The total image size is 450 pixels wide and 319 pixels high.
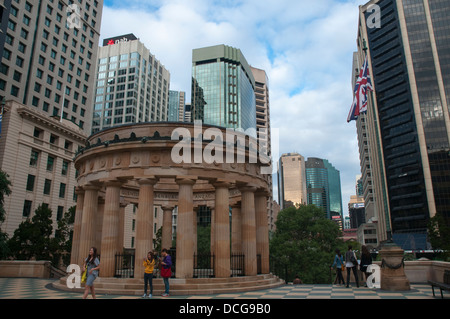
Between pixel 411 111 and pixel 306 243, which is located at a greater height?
pixel 411 111

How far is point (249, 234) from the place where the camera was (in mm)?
21906

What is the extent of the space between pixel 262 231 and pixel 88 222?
12.6 m

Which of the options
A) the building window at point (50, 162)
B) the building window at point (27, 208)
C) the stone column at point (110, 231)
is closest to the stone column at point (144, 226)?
the stone column at point (110, 231)

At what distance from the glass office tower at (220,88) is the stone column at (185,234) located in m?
113

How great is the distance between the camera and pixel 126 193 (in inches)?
1134

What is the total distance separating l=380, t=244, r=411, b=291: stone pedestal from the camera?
16.8 metres

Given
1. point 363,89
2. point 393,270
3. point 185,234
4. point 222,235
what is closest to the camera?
point 393,270

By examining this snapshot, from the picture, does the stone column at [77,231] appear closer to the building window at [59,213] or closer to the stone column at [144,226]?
the stone column at [144,226]

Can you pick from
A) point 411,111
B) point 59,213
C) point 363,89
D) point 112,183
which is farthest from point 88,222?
point 411,111

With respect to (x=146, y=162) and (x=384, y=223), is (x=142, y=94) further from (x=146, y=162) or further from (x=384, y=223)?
(x=146, y=162)

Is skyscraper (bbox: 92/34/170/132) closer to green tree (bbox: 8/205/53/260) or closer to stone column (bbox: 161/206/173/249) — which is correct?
green tree (bbox: 8/205/53/260)

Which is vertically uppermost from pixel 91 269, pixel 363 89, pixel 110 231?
pixel 363 89

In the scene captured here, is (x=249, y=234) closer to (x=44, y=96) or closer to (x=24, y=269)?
(x=24, y=269)
